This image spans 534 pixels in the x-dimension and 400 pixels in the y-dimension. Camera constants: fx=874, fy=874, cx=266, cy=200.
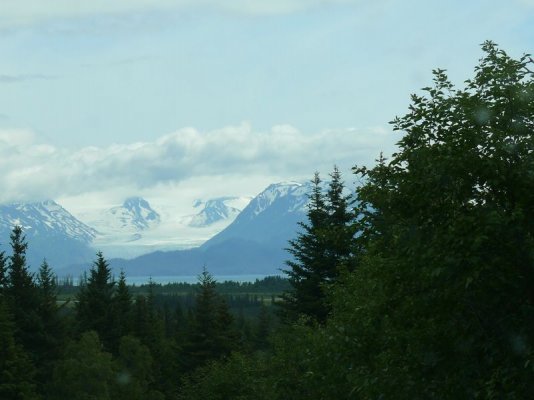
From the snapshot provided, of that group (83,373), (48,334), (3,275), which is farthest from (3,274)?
(83,373)

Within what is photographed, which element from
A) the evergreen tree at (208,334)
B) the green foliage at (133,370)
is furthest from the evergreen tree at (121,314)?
the evergreen tree at (208,334)

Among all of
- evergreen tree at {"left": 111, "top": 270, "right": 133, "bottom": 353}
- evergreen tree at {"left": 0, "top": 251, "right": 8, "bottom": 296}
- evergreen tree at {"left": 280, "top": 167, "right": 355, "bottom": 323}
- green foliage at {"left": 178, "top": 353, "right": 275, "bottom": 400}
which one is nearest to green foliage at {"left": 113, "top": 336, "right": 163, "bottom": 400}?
evergreen tree at {"left": 111, "top": 270, "right": 133, "bottom": 353}

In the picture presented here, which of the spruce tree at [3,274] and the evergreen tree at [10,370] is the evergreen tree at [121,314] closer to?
the spruce tree at [3,274]

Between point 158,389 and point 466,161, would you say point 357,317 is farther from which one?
point 158,389

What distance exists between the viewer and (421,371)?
16.6 m

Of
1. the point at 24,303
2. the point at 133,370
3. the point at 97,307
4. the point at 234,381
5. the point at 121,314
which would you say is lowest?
the point at 133,370

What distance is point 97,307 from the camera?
86.2 m

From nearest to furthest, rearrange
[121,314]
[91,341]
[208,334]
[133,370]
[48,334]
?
[48,334]
[91,341]
[133,370]
[208,334]
[121,314]

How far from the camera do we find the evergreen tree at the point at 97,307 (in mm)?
85625

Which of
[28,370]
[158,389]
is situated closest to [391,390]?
[28,370]

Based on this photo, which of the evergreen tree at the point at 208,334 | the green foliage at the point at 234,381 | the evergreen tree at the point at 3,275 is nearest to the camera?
the green foliage at the point at 234,381

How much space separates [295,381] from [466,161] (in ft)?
86.2

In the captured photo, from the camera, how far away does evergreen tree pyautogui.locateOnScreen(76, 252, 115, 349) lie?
85.6m

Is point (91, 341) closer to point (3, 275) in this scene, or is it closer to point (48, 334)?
point (48, 334)
